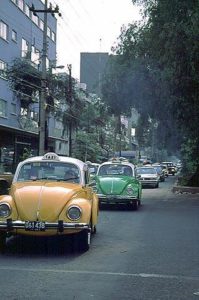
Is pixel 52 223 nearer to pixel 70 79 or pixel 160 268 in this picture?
pixel 160 268

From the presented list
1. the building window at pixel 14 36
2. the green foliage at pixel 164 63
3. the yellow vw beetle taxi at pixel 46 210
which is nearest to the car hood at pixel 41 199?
the yellow vw beetle taxi at pixel 46 210

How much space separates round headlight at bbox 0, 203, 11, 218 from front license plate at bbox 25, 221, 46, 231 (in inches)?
18.0

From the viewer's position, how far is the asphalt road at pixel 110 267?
7047mm

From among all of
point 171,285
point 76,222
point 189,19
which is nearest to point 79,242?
point 76,222

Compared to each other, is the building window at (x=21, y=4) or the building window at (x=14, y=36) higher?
the building window at (x=21, y=4)

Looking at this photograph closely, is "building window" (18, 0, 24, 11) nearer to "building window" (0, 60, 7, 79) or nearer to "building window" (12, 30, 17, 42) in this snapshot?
"building window" (12, 30, 17, 42)

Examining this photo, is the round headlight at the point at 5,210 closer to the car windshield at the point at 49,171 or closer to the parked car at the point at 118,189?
the car windshield at the point at 49,171

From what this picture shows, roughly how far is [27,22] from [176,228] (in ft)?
117

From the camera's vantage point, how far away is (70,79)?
44.2m

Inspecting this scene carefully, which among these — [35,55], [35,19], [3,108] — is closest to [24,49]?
[35,55]

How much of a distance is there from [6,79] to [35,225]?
31.3m

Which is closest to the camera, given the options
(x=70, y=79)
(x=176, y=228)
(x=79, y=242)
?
(x=79, y=242)

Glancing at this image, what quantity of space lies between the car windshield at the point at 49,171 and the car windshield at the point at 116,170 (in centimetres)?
881

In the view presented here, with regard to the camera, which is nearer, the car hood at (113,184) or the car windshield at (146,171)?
the car hood at (113,184)
